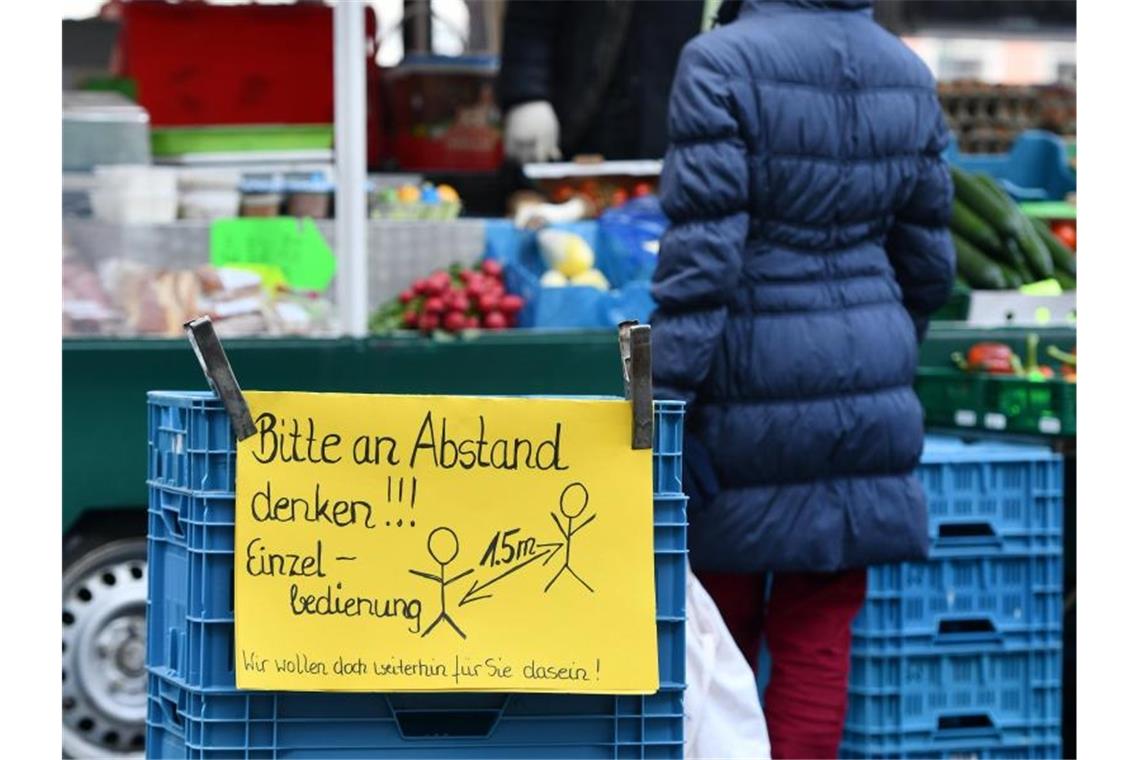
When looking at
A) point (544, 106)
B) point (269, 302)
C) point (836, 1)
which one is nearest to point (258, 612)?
point (836, 1)

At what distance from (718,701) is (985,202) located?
389 centimetres

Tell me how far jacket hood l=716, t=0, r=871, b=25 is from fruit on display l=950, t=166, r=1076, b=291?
2368 millimetres

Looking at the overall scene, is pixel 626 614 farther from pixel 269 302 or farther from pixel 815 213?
pixel 269 302

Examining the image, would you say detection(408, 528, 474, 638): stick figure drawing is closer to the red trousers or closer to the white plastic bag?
the white plastic bag

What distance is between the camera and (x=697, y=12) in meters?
7.73

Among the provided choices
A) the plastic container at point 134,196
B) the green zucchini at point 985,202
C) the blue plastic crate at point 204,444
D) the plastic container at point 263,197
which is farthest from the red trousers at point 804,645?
the green zucchini at point 985,202

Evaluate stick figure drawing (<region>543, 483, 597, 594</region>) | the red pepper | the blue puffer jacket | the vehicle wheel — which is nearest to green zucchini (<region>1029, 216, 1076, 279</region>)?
the red pepper

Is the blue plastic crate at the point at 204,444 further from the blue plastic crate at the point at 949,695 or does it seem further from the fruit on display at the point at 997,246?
the fruit on display at the point at 997,246

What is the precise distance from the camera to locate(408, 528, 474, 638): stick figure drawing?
10.3 feet

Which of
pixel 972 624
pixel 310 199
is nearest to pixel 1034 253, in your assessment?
pixel 972 624

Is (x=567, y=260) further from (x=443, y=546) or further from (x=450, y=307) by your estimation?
(x=443, y=546)

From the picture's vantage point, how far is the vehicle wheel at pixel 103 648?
20.5 ft

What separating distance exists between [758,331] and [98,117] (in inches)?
120

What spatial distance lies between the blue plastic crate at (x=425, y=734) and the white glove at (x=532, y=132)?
15.2ft
